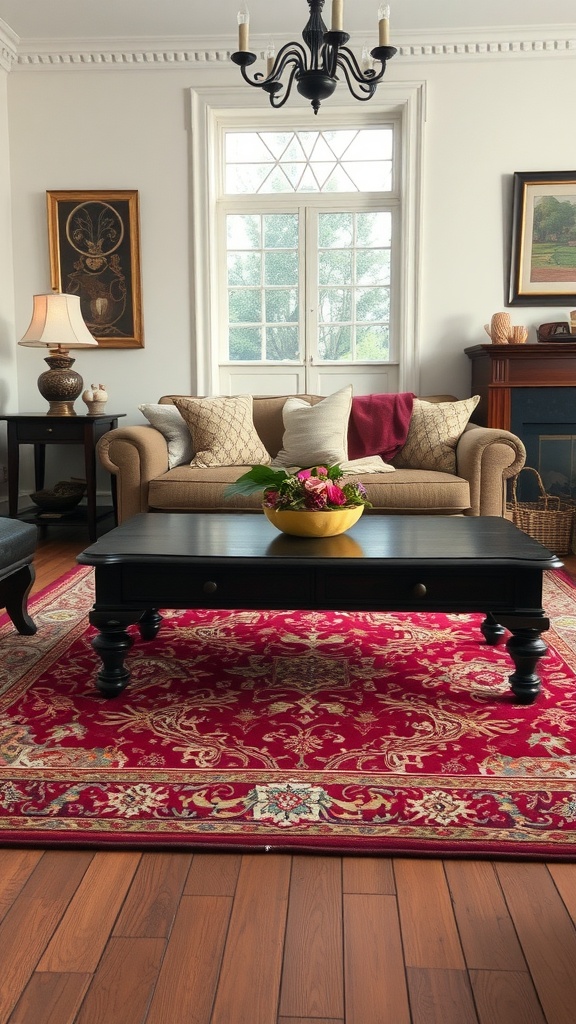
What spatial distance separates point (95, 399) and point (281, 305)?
54.9 inches

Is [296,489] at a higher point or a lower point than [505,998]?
higher

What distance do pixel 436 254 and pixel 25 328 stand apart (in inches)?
108

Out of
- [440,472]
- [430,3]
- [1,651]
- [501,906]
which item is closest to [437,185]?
[430,3]

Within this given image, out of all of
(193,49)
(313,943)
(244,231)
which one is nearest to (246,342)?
(244,231)

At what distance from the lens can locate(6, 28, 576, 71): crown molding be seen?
506 cm

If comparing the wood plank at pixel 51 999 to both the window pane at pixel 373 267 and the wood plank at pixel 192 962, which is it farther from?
the window pane at pixel 373 267

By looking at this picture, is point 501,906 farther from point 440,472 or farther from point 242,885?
point 440,472

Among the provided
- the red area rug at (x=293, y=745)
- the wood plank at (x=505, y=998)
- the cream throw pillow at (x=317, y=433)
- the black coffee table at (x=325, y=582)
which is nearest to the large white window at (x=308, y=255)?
the cream throw pillow at (x=317, y=433)

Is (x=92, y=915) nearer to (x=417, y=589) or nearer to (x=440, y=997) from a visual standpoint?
(x=440, y=997)

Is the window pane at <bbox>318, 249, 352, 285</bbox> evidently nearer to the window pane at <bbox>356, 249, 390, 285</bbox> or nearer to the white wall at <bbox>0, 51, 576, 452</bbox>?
the window pane at <bbox>356, 249, 390, 285</bbox>

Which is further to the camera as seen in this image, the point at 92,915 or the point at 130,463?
the point at 130,463

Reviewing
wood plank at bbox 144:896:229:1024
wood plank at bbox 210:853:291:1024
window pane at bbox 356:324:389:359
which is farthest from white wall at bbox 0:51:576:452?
wood plank at bbox 144:896:229:1024

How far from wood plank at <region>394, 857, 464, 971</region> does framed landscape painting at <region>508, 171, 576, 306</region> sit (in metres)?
4.35

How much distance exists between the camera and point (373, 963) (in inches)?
52.6
